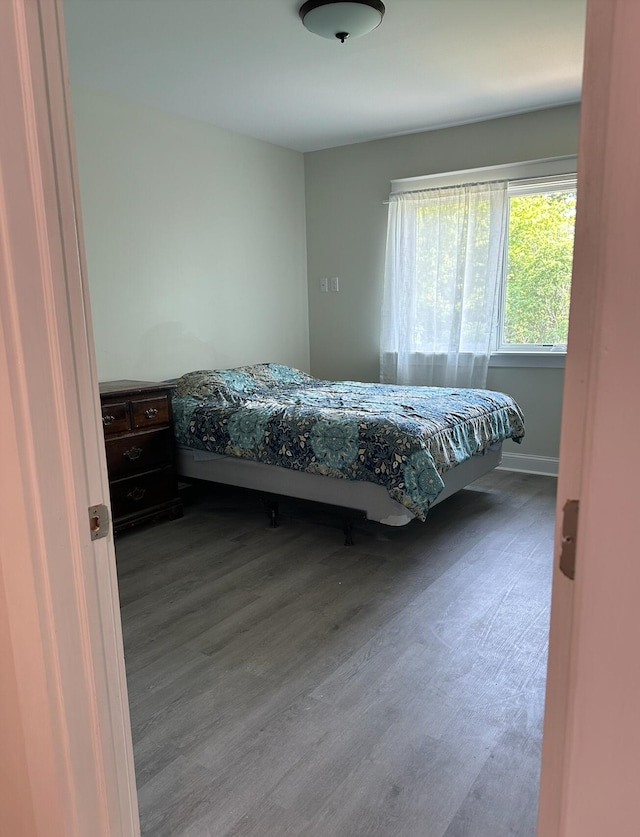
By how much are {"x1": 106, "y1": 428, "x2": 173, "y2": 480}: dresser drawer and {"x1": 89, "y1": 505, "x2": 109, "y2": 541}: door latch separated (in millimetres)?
2343

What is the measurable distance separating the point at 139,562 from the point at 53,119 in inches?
99.0

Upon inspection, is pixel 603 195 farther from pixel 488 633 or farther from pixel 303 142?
pixel 303 142

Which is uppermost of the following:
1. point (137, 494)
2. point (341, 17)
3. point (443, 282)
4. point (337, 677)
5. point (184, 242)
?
point (341, 17)

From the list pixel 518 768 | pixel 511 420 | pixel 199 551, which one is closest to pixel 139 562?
pixel 199 551

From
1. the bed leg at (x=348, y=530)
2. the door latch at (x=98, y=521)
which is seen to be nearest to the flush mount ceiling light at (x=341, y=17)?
the bed leg at (x=348, y=530)

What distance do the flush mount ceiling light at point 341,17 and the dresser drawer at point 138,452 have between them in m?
2.21

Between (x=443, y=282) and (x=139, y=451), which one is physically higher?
(x=443, y=282)

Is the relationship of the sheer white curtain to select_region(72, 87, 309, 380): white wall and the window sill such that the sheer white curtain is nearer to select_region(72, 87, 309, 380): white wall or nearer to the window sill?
the window sill

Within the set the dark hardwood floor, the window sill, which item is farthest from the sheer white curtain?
the dark hardwood floor

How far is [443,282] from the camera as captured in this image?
4.56 m

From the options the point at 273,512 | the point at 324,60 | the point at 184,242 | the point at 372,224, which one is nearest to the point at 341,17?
the point at 324,60

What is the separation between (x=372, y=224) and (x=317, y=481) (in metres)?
2.64

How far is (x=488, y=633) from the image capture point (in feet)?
7.51

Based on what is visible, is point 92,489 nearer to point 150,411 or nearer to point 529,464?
point 150,411
